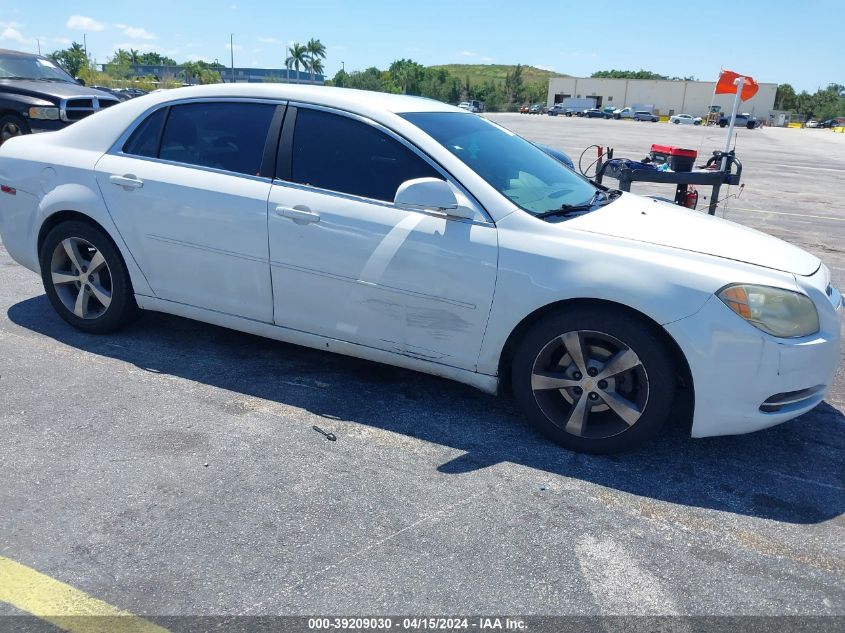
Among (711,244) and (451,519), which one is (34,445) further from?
(711,244)

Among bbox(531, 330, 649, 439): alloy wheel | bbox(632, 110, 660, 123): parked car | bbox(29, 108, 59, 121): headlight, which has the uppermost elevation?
bbox(29, 108, 59, 121): headlight

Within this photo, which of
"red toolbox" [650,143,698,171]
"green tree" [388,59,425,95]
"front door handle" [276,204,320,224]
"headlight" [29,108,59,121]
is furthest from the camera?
"green tree" [388,59,425,95]

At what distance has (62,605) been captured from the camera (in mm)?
2295

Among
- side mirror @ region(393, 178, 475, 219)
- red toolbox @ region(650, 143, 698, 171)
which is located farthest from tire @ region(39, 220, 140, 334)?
red toolbox @ region(650, 143, 698, 171)

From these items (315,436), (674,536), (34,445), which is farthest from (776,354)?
(34,445)

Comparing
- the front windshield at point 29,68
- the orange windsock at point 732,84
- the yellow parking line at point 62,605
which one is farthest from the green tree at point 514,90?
the yellow parking line at point 62,605

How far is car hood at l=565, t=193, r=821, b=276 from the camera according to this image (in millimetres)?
3279

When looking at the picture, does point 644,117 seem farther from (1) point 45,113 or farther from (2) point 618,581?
(2) point 618,581

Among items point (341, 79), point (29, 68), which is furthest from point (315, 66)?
point (29, 68)

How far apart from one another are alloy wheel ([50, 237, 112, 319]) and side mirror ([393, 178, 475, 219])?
2211 millimetres

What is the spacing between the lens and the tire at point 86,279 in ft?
14.5

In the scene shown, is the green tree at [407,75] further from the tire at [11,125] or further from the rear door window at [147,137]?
the rear door window at [147,137]

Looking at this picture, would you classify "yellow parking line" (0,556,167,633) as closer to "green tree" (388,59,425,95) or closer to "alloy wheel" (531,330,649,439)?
"alloy wheel" (531,330,649,439)

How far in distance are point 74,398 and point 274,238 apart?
4.53ft
